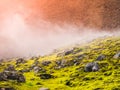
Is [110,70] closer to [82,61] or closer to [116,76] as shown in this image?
[116,76]

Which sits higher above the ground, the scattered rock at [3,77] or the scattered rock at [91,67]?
the scattered rock at [91,67]

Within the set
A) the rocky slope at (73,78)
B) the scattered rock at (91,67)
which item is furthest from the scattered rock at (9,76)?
the scattered rock at (91,67)

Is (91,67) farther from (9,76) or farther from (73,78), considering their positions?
(9,76)

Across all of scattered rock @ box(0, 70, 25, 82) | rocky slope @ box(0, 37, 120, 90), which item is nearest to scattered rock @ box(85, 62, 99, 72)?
rocky slope @ box(0, 37, 120, 90)

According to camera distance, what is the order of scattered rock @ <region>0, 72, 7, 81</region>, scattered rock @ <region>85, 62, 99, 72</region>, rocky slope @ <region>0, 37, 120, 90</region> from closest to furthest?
scattered rock @ <region>0, 72, 7, 81</region> → rocky slope @ <region>0, 37, 120, 90</region> → scattered rock @ <region>85, 62, 99, 72</region>

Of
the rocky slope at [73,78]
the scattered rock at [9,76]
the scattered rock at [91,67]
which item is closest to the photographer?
the scattered rock at [9,76]

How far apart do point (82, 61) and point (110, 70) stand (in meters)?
33.8

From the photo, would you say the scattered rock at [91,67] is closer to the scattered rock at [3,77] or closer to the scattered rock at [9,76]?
the scattered rock at [9,76]

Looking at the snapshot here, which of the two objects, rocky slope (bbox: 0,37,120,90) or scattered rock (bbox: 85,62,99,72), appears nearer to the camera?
rocky slope (bbox: 0,37,120,90)

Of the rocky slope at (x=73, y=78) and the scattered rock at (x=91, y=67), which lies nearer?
the rocky slope at (x=73, y=78)

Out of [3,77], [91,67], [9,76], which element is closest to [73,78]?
[91,67]

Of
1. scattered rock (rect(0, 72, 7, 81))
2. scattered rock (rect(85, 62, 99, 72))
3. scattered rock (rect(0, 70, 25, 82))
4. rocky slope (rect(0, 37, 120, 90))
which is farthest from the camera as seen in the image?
scattered rock (rect(85, 62, 99, 72))

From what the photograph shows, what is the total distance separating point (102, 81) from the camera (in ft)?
314

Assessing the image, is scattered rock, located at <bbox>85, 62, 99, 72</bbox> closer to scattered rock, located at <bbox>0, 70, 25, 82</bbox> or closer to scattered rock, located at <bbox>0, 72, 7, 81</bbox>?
→ scattered rock, located at <bbox>0, 70, 25, 82</bbox>
